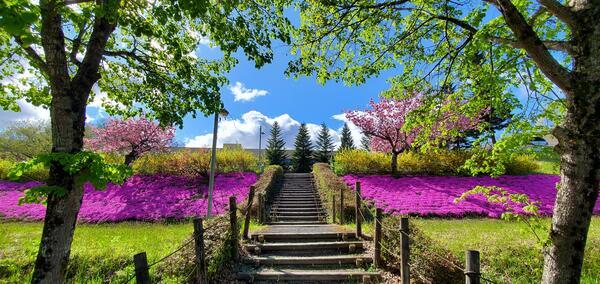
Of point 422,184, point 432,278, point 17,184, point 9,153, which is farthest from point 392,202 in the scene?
point 9,153

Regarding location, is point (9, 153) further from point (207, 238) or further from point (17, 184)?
point (207, 238)

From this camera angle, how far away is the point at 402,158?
65.6 feet

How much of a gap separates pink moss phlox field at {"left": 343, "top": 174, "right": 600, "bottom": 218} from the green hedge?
2.54ft

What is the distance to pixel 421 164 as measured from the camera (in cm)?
1931

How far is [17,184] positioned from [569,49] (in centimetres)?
2588

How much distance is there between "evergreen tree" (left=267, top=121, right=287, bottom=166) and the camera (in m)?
39.8

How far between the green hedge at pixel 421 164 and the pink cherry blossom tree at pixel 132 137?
45.5ft

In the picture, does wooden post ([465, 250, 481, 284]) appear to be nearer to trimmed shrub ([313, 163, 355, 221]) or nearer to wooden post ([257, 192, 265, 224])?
trimmed shrub ([313, 163, 355, 221])

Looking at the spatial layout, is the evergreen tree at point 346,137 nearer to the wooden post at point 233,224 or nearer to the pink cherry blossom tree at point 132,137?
the pink cherry blossom tree at point 132,137

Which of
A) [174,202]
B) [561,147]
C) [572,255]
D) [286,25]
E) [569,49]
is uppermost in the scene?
[286,25]

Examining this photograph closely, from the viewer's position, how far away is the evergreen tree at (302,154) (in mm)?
38575

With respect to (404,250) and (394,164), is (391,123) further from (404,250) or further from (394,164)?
(404,250)

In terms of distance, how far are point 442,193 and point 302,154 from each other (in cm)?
2485

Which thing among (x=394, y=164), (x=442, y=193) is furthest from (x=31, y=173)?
(x=442, y=193)
